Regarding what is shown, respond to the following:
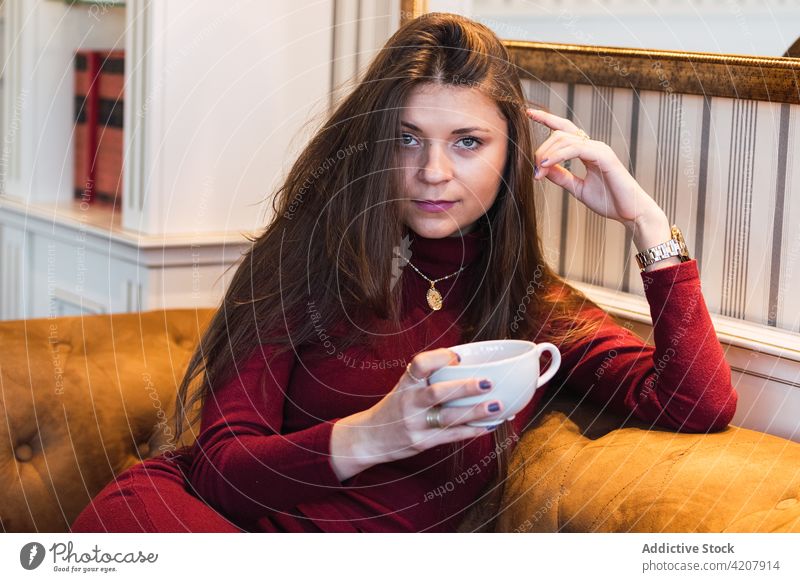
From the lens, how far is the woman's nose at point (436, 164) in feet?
2.51

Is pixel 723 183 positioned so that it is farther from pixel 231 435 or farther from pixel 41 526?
pixel 41 526

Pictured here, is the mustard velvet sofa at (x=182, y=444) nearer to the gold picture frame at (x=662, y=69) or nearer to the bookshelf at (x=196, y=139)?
the bookshelf at (x=196, y=139)

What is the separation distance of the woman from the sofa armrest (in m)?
0.02

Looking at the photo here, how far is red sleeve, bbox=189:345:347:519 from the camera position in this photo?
0.71 metres

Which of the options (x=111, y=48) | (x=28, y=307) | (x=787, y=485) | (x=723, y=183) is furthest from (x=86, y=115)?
(x=787, y=485)

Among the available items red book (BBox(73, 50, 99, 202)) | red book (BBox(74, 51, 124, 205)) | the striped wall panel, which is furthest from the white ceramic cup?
red book (BBox(73, 50, 99, 202))

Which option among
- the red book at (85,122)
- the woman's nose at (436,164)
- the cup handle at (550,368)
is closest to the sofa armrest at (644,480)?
the cup handle at (550,368)

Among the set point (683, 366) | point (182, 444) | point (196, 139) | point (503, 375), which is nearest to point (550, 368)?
point (503, 375)

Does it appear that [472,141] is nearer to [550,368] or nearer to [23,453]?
[550,368]

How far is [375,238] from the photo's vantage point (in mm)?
817

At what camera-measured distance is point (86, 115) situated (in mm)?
1339

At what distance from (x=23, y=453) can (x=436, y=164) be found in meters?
0.47

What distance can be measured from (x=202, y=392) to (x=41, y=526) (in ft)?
0.79
